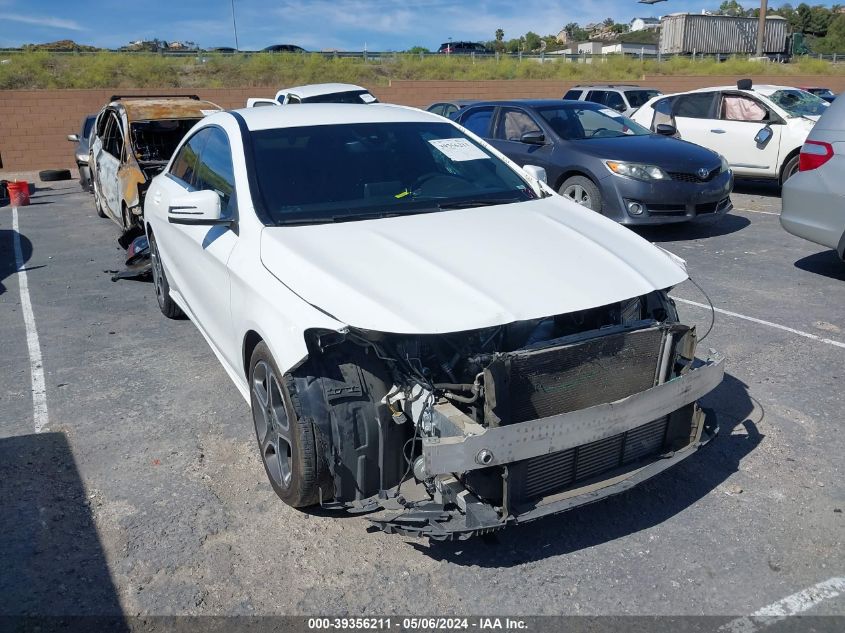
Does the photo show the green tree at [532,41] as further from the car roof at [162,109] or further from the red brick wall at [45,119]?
the car roof at [162,109]

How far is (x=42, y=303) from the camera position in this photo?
7.02 m

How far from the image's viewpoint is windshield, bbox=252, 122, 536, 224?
156 inches

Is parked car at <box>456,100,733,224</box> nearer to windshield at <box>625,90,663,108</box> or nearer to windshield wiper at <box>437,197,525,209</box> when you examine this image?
windshield wiper at <box>437,197,525,209</box>

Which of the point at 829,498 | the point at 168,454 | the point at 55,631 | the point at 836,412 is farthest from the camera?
the point at 836,412

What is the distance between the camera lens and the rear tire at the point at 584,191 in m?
8.68

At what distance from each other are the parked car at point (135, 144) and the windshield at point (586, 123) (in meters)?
4.37

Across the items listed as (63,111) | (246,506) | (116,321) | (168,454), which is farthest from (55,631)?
(63,111)

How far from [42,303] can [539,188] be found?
4.93 metres

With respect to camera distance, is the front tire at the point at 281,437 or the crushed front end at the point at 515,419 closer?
the crushed front end at the point at 515,419

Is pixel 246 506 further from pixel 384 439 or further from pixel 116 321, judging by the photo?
pixel 116 321

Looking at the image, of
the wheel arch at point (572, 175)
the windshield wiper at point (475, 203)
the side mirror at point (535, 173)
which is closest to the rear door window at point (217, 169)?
the windshield wiper at point (475, 203)

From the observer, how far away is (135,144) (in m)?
8.93

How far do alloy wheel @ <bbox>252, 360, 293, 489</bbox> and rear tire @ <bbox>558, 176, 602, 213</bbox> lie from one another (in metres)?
5.76

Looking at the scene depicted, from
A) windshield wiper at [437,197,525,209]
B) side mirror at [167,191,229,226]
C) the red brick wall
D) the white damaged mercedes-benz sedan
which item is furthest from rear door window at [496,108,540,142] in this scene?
the red brick wall
